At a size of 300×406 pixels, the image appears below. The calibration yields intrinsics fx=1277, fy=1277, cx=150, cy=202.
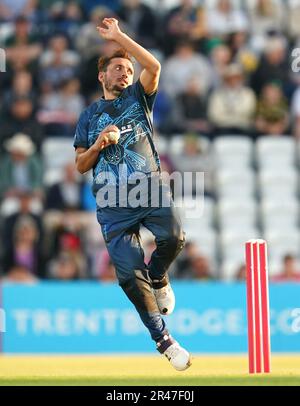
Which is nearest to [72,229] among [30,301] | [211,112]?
[30,301]

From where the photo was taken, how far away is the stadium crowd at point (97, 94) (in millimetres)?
16672

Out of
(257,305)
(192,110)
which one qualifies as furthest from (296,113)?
(257,305)

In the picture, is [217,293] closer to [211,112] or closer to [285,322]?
[285,322]

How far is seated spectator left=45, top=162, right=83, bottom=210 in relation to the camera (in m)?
17.1

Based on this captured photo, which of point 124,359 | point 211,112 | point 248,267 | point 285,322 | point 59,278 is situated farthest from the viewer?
point 211,112

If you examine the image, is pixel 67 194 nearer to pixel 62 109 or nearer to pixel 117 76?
pixel 62 109

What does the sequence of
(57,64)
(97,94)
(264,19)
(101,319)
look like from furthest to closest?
(264,19)
(57,64)
(97,94)
(101,319)

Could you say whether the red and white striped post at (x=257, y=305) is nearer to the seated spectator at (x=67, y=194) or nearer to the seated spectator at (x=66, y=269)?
the seated spectator at (x=66, y=269)

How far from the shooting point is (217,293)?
15.3 meters

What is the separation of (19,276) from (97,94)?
3398mm

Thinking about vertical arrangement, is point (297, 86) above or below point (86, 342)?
above

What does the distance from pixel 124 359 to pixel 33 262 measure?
3275 mm

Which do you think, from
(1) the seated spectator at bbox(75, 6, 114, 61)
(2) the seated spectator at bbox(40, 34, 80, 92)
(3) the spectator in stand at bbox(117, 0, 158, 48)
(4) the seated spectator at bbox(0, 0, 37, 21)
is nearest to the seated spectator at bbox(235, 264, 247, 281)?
(2) the seated spectator at bbox(40, 34, 80, 92)

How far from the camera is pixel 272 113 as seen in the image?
18.5 metres
